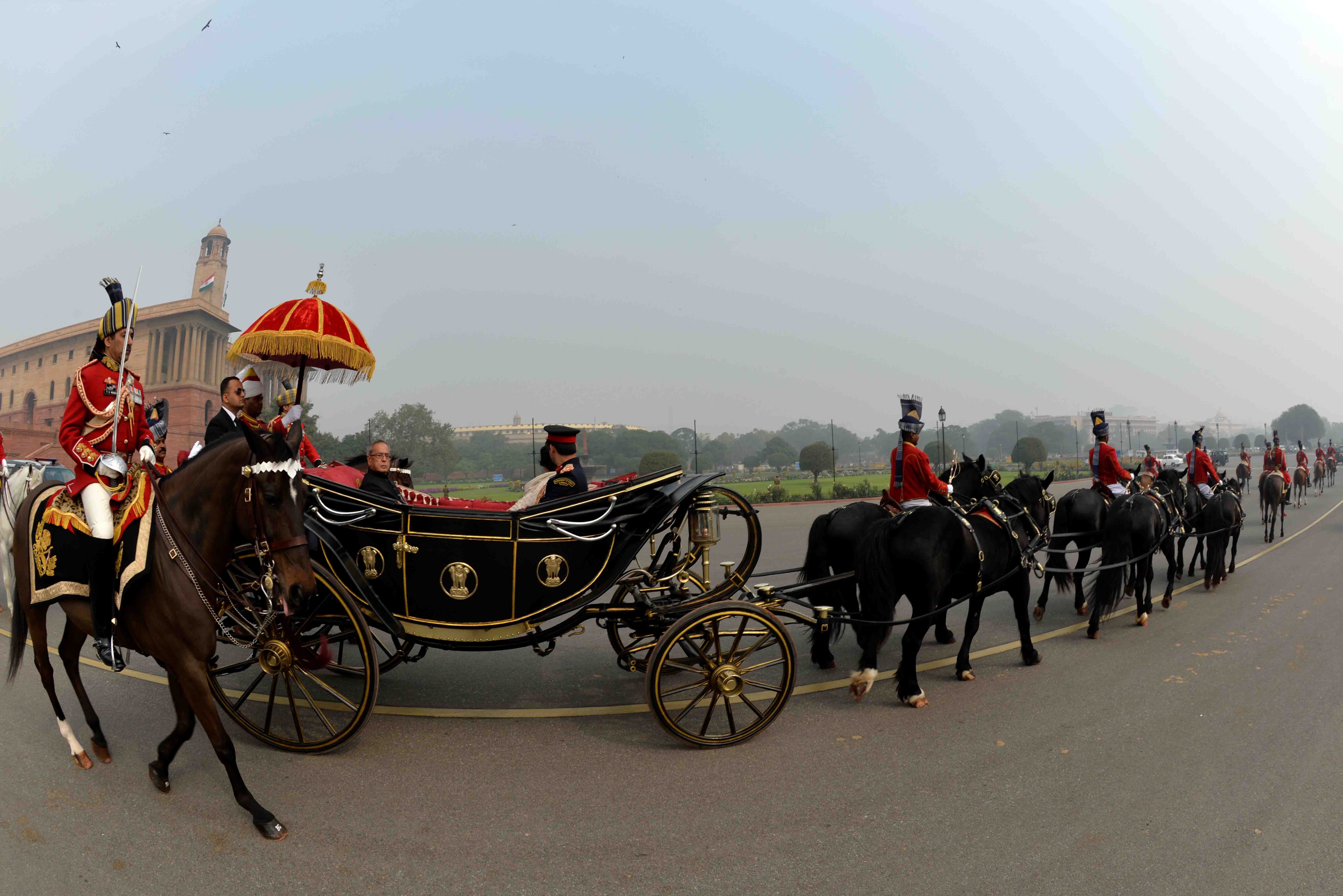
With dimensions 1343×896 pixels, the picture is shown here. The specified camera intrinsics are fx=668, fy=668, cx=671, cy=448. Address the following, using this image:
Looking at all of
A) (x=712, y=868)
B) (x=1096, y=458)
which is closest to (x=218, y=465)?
Answer: (x=712, y=868)

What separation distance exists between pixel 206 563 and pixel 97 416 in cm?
117

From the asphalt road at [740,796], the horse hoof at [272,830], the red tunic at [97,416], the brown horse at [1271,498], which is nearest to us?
the asphalt road at [740,796]

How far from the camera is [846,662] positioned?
18.8ft

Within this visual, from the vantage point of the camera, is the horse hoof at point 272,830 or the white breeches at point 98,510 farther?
the white breeches at point 98,510

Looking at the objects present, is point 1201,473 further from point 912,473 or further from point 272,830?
point 272,830

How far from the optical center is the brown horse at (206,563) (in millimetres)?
3125

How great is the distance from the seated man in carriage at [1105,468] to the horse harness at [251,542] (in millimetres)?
8521

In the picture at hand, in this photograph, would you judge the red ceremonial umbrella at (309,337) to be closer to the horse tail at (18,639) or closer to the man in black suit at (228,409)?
the man in black suit at (228,409)

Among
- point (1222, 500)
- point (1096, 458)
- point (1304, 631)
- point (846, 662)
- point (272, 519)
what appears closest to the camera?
point (272, 519)

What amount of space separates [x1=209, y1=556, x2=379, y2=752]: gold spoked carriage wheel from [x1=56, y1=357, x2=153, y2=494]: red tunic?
94 centimetres

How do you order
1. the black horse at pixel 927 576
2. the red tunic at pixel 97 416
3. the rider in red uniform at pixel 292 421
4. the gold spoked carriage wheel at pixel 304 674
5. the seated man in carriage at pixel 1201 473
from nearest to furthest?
the rider in red uniform at pixel 292 421 → the red tunic at pixel 97 416 → the gold spoked carriage wheel at pixel 304 674 → the black horse at pixel 927 576 → the seated man in carriage at pixel 1201 473

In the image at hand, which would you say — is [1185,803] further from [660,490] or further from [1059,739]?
[660,490]

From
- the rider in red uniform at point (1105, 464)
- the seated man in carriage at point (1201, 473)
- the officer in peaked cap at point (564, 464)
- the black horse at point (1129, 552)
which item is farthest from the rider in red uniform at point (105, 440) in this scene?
the seated man in carriage at point (1201, 473)

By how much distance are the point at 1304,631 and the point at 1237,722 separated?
3373 mm
